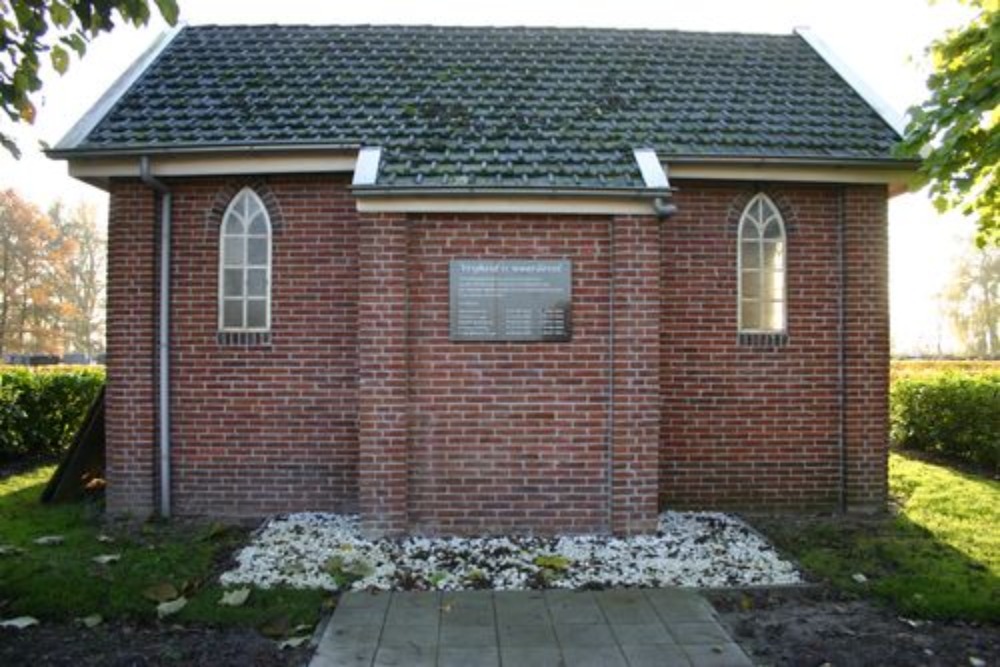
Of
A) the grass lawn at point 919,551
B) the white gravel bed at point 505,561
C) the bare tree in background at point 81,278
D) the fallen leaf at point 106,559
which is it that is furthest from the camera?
the bare tree in background at point 81,278

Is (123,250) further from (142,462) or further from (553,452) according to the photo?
(553,452)

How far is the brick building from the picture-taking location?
7180mm

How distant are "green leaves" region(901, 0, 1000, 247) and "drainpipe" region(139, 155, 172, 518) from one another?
24.6 feet

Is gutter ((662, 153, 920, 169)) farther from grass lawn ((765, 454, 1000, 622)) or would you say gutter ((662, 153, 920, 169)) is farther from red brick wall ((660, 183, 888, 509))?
grass lawn ((765, 454, 1000, 622))

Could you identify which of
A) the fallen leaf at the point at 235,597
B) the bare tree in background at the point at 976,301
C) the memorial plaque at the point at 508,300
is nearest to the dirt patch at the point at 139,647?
the fallen leaf at the point at 235,597

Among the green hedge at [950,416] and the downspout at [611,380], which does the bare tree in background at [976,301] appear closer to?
the green hedge at [950,416]

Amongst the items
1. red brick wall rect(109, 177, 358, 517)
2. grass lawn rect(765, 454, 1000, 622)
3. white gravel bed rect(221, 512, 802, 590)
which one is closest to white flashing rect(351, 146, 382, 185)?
red brick wall rect(109, 177, 358, 517)

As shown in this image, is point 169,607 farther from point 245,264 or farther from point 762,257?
point 762,257

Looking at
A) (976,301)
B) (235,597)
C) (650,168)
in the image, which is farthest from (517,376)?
(976,301)

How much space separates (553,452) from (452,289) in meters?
1.90

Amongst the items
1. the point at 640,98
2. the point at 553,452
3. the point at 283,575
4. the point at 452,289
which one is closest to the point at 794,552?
the point at 553,452

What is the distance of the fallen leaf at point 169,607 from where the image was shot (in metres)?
5.38

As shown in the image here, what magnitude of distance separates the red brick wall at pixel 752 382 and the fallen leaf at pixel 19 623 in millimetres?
6012

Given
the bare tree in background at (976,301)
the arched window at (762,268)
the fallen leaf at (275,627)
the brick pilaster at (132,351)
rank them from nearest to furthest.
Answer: the fallen leaf at (275,627) → the brick pilaster at (132,351) → the arched window at (762,268) → the bare tree in background at (976,301)
